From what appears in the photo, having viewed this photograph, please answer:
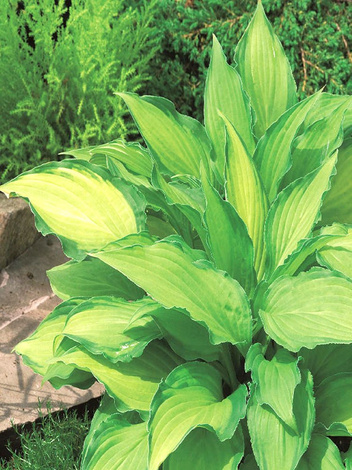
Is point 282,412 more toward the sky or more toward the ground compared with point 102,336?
more toward the ground

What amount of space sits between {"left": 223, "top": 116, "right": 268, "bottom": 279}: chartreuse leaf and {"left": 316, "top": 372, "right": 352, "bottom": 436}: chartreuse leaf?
0.40 metres

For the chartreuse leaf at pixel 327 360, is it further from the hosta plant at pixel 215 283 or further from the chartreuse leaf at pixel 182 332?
the chartreuse leaf at pixel 182 332

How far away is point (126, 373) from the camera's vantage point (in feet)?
6.48

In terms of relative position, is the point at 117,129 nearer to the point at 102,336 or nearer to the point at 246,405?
the point at 102,336

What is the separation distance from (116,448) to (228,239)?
68cm

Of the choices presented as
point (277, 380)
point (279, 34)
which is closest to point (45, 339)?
point (277, 380)

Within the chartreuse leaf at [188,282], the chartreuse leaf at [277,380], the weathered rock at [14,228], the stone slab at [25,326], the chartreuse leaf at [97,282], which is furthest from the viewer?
the weathered rock at [14,228]

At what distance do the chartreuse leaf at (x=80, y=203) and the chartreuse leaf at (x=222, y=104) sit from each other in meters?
0.37

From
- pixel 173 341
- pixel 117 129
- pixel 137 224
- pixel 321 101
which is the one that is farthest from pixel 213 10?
pixel 173 341

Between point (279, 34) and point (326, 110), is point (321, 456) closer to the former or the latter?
point (326, 110)

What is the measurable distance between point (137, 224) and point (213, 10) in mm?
2069

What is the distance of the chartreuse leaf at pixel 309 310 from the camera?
67.1 inches

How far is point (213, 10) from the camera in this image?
379 cm

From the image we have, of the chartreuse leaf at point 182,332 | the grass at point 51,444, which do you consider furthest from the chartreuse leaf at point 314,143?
the grass at point 51,444
